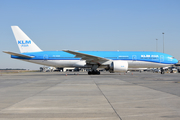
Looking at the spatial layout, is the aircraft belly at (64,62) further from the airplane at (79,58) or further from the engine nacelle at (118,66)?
the engine nacelle at (118,66)

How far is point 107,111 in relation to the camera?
231 inches

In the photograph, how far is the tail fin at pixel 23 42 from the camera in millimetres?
32969

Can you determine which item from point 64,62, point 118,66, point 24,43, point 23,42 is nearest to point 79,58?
point 64,62

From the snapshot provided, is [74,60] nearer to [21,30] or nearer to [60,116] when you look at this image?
[21,30]

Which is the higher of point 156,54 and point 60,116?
point 156,54

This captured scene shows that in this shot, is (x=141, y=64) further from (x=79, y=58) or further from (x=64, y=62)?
(x=64, y=62)

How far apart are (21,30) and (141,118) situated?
30804mm

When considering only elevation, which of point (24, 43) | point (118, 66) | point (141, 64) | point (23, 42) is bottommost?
point (118, 66)

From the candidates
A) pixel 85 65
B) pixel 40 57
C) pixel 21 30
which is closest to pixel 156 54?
pixel 85 65

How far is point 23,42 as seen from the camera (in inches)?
1304

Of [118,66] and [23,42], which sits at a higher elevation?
[23,42]

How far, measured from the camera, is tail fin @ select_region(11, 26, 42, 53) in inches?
1298

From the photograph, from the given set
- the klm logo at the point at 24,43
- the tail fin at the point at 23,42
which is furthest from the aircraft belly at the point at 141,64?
the klm logo at the point at 24,43

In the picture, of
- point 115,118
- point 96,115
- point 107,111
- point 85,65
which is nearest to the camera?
point 115,118
